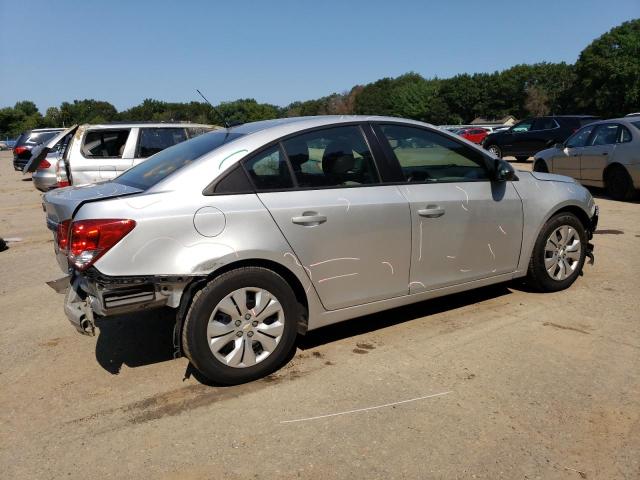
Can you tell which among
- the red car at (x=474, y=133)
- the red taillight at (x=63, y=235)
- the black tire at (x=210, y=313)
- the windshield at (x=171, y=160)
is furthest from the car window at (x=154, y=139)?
the red car at (x=474, y=133)

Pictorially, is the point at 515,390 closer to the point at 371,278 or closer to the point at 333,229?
the point at 371,278

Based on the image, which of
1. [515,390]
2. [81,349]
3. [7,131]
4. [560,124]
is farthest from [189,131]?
[7,131]

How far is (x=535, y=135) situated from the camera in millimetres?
18844

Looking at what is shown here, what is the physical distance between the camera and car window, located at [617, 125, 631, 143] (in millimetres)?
10242

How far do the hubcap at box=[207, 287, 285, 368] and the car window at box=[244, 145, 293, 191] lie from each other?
70cm

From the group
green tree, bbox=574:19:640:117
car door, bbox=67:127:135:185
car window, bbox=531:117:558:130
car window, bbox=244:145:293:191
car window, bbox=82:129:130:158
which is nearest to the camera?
car window, bbox=244:145:293:191

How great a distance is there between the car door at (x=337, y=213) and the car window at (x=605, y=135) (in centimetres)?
838

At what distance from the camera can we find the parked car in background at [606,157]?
10148 millimetres

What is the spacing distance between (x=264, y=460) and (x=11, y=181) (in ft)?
69.2

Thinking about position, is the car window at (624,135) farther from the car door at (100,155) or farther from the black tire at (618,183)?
the car door at (100,155)

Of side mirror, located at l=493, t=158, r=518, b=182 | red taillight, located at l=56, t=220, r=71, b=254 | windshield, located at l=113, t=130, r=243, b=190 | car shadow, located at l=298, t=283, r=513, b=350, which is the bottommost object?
car shadow, located at l=298, t=283, r=513, b=350

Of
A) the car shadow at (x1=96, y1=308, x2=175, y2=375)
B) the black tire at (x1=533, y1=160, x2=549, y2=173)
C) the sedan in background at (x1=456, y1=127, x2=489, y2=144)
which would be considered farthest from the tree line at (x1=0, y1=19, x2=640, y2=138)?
the car shadow at (x1=96, y1=308, x2=175, y2=375)

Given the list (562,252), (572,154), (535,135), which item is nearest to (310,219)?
(562,252)

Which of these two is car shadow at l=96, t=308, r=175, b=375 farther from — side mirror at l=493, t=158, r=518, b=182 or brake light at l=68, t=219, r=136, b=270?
side mirror at l=493, t=158, r=518, b=182
